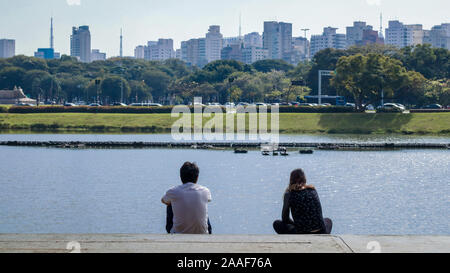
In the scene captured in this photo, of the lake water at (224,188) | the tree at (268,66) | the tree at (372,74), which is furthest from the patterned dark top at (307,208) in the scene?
the tree at (268,66)

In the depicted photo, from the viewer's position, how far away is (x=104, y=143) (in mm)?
68062

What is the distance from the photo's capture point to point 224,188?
37.7m

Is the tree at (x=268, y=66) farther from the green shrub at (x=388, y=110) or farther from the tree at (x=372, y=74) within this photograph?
the green shrub at (x=388, y=110)

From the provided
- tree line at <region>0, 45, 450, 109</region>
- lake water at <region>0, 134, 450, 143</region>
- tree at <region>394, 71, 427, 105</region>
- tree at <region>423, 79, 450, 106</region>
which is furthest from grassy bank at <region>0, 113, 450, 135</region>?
tree at <region>423, 79, 450, 106</region>

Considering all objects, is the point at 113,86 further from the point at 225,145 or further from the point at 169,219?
the point at 169,219

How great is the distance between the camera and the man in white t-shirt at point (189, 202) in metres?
11.5

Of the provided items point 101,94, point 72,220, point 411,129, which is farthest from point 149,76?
point 72,220

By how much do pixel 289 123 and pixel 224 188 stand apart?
5641 centimetres

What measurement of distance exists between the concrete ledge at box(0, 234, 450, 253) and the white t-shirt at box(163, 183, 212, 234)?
211 cm

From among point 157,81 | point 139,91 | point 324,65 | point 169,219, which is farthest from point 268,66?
point 169,219

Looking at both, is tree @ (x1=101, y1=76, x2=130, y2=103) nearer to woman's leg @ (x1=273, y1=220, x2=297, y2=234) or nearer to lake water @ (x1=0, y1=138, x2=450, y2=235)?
lake water @ (x1=0, y1=138, x2=450, y2=235)

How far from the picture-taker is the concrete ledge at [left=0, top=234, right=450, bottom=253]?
8164 mm
